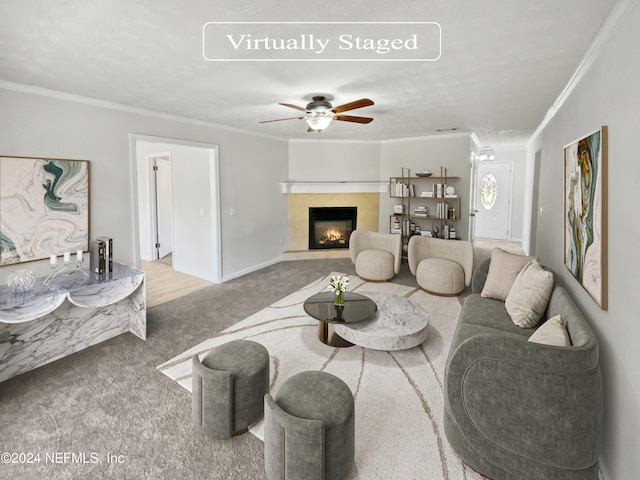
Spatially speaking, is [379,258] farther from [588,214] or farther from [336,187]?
[588,214]

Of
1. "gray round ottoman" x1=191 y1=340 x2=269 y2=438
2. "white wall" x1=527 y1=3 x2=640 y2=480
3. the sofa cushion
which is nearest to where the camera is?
"white wall" x1=527 y1=3 x2=640 y2=480

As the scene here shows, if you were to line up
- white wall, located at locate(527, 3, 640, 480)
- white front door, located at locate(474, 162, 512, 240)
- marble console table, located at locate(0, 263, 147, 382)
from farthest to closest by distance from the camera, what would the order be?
white front door, located at locate(474, 162, 512, 240) < marble console table, located at locate(0, 263, 147, 382) < white wall, located at locate(527, 3, 640, 480)

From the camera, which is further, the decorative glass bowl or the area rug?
the decorative glass bowl

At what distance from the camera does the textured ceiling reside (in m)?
1.71

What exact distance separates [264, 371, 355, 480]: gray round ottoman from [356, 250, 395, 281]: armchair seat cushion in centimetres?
335

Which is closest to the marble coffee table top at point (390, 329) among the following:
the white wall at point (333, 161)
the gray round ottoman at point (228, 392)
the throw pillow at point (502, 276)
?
the throw pillow at point (502, 276)

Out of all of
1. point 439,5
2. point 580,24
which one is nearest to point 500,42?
point 580,24

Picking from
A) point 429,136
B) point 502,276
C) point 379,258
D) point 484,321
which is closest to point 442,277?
point 379,258

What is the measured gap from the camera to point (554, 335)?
5.79 ft

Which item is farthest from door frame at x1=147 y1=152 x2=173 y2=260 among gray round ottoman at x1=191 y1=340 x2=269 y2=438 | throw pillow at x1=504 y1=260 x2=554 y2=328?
throw pillow at x1=504 y1=260 x2=554 y2=328

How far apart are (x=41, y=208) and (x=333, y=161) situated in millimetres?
4810

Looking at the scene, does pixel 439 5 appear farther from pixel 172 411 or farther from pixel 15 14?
pixel 172 411

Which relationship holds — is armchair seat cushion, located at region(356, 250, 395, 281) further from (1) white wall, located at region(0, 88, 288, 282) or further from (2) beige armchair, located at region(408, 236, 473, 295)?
(1) white wall, located at region(0, 88, 288, 282)

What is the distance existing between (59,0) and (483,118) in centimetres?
455
